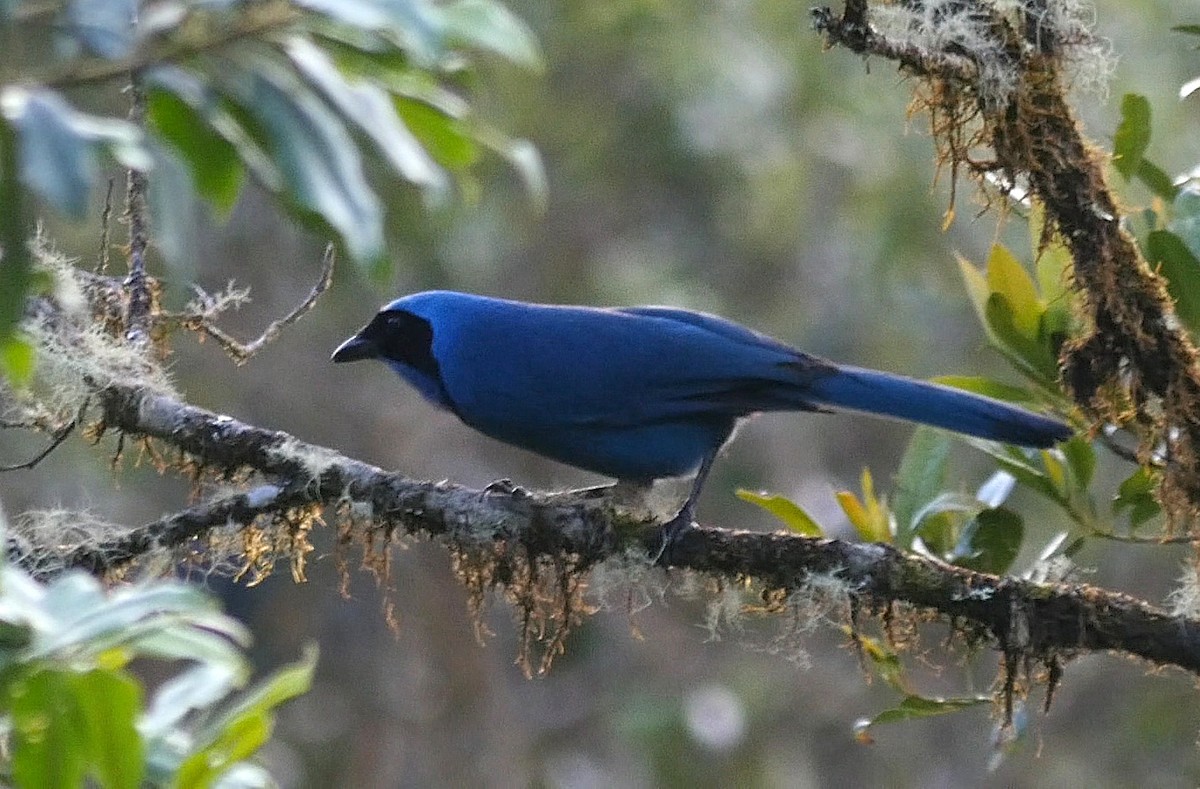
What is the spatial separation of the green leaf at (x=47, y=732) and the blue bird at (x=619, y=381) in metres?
2.22

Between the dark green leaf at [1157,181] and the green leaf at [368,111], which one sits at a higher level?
the dark green leaf at [1157,181]

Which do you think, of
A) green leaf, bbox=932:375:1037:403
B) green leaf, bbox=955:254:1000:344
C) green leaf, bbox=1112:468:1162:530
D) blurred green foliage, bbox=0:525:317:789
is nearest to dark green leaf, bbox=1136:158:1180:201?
green leaf, bbox=955:254:1000:344

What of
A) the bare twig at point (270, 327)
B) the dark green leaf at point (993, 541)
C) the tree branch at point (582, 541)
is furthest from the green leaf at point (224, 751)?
the dark green leaf at point (993, 541)

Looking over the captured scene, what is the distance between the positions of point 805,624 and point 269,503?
1261 millimetres

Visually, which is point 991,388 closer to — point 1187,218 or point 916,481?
point 916,481

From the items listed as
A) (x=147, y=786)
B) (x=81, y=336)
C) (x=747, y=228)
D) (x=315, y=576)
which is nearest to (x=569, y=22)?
(x=747, y=228)

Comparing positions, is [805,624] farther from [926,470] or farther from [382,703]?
[382,703]

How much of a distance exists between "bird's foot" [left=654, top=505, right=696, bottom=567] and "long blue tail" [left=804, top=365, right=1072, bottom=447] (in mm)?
662

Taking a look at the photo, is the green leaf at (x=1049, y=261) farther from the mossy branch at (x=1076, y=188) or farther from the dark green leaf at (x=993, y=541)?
the dark green leaf at (x=993, y=541)

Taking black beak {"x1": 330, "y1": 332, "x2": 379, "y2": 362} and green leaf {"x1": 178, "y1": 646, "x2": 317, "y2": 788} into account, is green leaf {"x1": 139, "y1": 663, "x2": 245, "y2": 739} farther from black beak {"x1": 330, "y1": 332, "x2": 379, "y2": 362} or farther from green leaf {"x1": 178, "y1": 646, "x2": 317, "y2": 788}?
black beak {"x1": 330, "y1": 332, "x2": 379, "y2": 362}

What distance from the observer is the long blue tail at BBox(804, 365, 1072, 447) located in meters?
3.23

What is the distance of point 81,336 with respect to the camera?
360 centimetres

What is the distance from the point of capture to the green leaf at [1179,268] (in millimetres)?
3031

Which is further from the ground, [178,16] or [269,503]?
[178,16]
